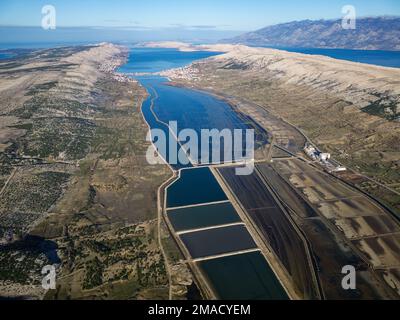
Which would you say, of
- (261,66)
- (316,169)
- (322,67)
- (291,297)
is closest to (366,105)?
(316,169)

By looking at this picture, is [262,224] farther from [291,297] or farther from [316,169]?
[316,169]

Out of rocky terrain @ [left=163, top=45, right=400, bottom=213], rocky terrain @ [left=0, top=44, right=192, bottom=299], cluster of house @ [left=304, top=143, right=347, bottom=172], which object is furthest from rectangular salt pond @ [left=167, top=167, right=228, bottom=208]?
rocky terrain @ [left=163, top=45, right=400, bottom=213]

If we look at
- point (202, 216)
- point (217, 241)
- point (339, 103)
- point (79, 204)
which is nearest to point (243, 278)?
point (217, 241)

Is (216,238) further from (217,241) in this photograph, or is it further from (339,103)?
(339,103)

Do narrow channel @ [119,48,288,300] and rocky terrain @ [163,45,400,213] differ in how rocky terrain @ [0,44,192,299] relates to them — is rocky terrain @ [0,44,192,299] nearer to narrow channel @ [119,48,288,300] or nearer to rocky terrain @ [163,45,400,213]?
narrow channel @ [119,48,288,300]

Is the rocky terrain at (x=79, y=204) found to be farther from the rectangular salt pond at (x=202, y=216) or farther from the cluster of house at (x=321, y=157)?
the cluster of house at (x=321, y=157)

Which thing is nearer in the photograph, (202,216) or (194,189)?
(202,216)
